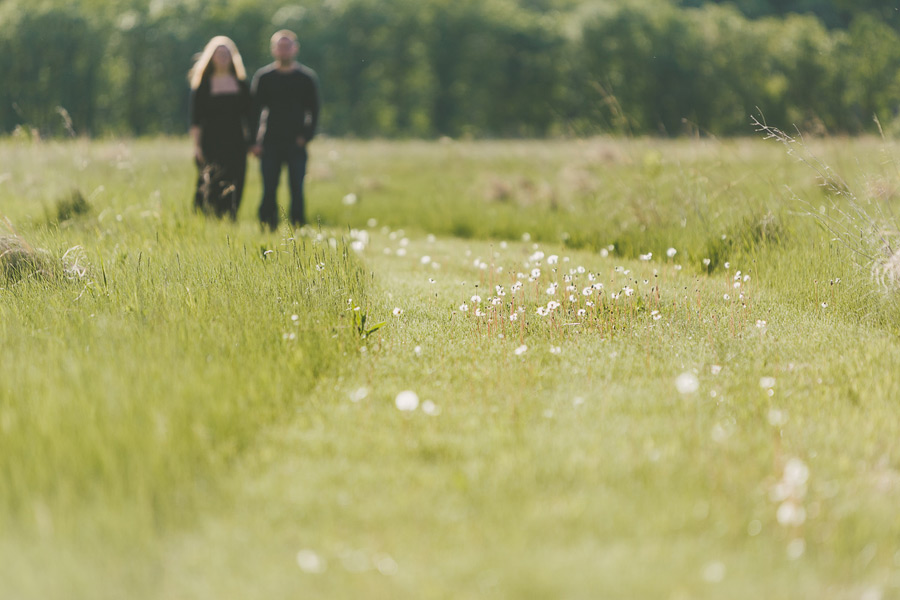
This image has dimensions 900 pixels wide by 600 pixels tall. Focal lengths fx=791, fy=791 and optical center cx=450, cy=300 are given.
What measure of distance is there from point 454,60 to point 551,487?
5220 centimetres

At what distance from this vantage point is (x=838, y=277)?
17.7 ft

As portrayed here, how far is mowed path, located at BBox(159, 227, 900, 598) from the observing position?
91.6 inches

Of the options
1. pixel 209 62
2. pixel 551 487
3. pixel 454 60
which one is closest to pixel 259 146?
pixel 209 62

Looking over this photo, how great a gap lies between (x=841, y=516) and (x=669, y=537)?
618 mm

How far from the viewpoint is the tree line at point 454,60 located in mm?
46500

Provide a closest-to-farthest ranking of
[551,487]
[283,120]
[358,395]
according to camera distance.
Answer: [551,487] → [358,395] → [283,120]

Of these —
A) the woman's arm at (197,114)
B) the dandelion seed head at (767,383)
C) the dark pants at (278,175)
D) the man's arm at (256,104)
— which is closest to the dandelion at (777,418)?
the dandelion seed head at (767,383)

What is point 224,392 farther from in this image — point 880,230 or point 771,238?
point 771,238

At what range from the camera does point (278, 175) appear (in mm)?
8836

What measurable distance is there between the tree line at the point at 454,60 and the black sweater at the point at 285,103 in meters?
38.4

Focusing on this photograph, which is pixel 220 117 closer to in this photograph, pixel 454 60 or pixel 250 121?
pixel 250 121

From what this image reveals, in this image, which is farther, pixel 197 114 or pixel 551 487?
pixel 197 114

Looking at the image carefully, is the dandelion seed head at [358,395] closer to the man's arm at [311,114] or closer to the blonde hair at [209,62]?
the man's arm at [311,114]

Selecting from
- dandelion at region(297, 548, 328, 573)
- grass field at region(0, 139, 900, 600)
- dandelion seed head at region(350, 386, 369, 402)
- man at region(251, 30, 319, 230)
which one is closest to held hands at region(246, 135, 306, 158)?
man at region(251, 30, 319, 230)
